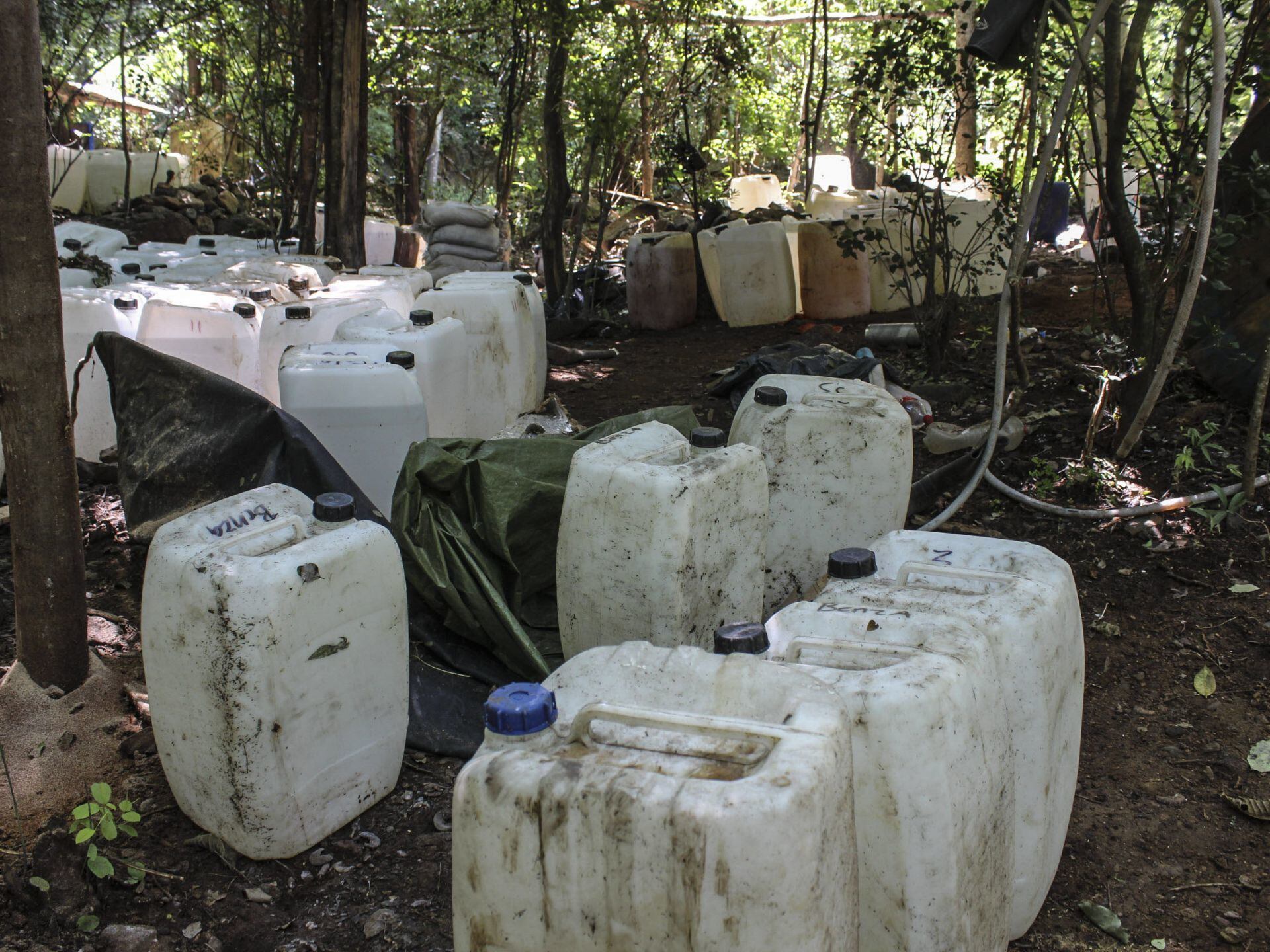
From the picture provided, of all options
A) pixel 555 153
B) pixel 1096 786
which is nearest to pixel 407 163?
pixel 555 153

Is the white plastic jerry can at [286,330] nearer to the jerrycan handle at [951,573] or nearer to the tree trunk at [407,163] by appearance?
the jerrycan handle at [951,573]

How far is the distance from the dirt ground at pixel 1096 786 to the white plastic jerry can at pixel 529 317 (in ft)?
5.51

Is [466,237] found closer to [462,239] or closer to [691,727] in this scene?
[462,239]

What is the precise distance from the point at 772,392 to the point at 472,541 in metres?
0.86

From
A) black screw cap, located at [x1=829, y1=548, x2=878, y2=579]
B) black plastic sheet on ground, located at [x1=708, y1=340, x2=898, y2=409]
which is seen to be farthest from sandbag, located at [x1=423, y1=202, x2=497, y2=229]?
black screw cap, located at [x1=829, y1=548, x2=878, y2=579]

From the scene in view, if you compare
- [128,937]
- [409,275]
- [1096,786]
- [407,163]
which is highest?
[407,163]

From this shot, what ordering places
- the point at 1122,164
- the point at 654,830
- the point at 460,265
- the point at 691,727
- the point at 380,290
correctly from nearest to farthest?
1. the point at 654,830
2. the point at 691,727
3. the point at 1122,164
4. the point at 380,290
5. the point at 460,265

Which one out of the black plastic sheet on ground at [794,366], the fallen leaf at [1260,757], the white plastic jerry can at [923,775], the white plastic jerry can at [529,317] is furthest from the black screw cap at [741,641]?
the white plastic jerry can at [529,317]

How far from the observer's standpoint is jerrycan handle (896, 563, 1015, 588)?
1.93 meters

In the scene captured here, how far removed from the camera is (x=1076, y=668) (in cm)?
199

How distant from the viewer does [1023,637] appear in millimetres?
1814

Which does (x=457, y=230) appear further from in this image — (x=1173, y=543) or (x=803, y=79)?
(x=803, y=79)

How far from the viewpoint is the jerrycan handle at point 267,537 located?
2.04 m

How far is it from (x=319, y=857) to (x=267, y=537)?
0.64 metres
